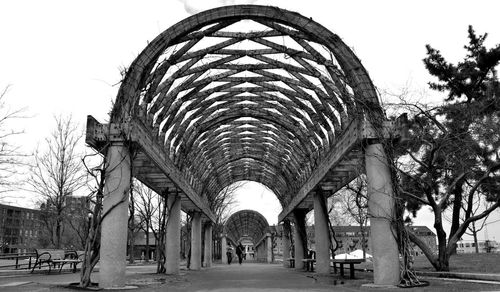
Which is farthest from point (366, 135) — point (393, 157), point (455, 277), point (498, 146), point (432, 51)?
point (432, 51)

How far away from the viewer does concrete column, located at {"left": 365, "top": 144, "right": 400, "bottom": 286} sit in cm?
1138

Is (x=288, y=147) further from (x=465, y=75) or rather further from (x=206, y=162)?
(x=465, y=75)

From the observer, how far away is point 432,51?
20891mm

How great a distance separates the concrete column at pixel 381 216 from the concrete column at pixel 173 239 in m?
11.2

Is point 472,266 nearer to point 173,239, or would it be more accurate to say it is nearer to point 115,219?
point 173,239

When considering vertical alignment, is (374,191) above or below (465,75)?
below

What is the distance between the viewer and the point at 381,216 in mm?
11586

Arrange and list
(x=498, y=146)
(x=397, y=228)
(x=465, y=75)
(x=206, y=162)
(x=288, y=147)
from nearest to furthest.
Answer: (x=397, y=228), (x=498, y=146), (x=465, y=75), (x=288, y=147), (x=206, y=162)

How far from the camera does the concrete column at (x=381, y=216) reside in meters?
11.4

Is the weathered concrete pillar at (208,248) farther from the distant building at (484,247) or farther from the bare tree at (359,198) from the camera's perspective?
the distant building at (484,247)

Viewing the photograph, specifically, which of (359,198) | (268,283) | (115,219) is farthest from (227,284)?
(359,198)

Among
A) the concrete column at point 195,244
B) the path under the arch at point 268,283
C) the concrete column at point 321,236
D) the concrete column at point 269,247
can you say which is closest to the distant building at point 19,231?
the concrete column at point 269,247

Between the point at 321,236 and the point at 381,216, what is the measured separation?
10.0 m

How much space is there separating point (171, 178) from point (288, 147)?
8900mm
